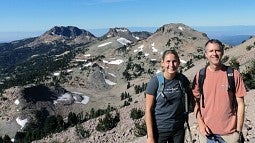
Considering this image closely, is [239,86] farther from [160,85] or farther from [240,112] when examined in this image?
[160,85]

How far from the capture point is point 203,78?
9.05 m

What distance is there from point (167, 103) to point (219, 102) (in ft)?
3.65

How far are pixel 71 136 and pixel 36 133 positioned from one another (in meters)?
42.7

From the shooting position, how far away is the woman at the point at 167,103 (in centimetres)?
902

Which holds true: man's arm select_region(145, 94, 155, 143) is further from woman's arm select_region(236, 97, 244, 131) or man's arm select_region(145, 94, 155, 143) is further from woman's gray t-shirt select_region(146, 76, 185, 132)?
woman's arm select_region(236, 97, 244, 131)

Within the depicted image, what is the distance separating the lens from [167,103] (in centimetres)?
910

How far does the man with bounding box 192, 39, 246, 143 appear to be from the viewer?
8.79 meters

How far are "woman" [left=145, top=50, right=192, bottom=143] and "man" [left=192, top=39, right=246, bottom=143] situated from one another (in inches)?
18.8

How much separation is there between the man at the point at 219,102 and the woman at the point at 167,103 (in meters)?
0.48

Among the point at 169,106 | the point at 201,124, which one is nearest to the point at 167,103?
the point at 169,106

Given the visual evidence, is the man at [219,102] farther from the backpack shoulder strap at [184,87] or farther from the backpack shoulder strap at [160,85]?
the backpack shoulder strap at [160,85]

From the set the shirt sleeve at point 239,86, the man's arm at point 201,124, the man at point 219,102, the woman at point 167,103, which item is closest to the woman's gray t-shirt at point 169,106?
the woman at point 167,103

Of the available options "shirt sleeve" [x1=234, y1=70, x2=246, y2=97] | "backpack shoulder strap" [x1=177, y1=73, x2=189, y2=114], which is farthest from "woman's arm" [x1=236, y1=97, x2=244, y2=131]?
"backpack shoulder strap" [x1=177, y1=73, x2=189, y2=114]

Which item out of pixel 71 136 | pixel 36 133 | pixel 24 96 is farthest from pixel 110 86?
pixel 71 136
